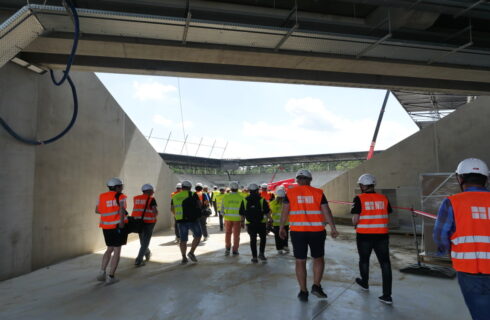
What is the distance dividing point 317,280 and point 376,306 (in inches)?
31.4

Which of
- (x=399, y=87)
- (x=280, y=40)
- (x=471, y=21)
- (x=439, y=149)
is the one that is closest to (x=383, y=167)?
(x=439, y=149)

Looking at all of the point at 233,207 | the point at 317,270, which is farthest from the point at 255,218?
the point at 317,270

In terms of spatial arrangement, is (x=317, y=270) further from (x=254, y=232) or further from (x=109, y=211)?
(x=109, y=211)

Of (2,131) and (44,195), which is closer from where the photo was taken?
(2,131)

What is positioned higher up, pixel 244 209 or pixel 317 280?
pixel 244 209

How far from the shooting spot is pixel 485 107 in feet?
37.8

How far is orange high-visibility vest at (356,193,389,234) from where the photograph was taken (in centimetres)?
460

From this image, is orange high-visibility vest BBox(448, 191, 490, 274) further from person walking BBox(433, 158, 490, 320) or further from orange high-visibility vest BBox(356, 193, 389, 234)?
orange high-visibility vest BBox(356, 193, 389, 234)

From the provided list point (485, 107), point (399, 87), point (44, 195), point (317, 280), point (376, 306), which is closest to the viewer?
point (376, 306)

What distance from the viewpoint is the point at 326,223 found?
16.7ft

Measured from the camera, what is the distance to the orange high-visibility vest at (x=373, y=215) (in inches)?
181

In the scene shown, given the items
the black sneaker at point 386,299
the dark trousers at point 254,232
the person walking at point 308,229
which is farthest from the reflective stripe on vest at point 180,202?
the black sneaker at point 386,299

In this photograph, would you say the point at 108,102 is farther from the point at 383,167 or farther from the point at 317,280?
the point at 383,167

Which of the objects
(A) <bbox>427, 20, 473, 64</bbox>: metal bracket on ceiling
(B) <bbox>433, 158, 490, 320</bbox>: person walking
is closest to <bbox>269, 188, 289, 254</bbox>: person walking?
(A) <bbox>427, 20, 473, 64</bbox>: metal bracket on ceiling
